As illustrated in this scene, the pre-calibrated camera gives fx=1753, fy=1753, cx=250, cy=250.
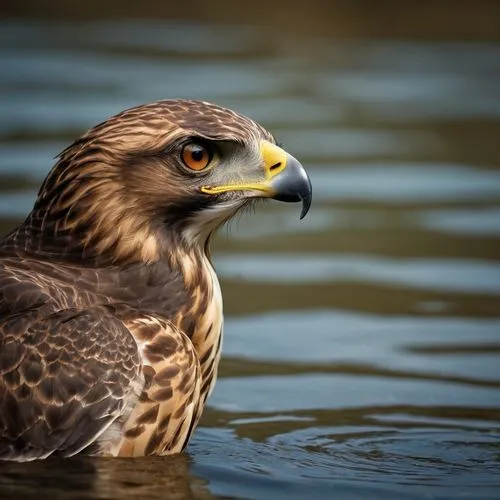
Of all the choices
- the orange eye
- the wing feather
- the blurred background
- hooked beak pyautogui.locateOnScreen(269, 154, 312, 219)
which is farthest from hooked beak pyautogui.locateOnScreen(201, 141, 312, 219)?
the blurred background

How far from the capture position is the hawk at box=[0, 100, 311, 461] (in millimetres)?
7184

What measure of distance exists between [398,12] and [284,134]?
9623mm

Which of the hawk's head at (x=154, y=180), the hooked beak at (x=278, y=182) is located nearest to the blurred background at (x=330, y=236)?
the hawk's head at (x=154, y=180)

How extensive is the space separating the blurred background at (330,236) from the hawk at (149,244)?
32cm

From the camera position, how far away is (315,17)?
24.4m

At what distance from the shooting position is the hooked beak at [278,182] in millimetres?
7637

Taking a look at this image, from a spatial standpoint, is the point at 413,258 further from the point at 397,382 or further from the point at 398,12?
the point at 398,12

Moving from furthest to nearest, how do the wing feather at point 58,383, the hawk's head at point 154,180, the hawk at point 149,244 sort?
the hawk's head at point 154,180
the hawk at point 149,244
the wing feather at point 58,383

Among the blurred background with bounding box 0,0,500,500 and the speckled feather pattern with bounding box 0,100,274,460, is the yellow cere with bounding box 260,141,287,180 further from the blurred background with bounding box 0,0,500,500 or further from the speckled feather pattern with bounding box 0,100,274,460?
the blurred background with bounding box 0,0,500,500

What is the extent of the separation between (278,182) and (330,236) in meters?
5.09

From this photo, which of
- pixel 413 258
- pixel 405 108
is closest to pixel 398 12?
pixel 405 108

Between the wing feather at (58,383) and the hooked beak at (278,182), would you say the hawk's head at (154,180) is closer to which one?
the hooked beak at (278,182)

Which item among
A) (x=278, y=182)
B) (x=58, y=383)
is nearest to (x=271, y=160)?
(x=278, y=182)

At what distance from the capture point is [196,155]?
301 inches
